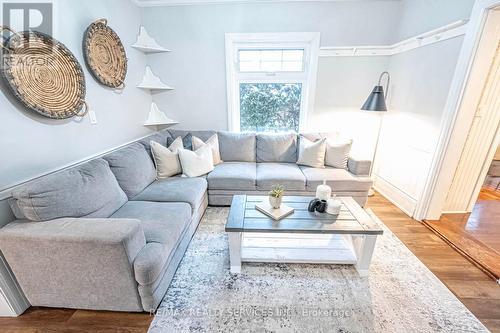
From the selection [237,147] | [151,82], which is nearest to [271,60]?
[237,147]

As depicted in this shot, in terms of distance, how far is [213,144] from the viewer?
287 centimetres

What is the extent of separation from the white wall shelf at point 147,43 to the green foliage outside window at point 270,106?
49.2 inches

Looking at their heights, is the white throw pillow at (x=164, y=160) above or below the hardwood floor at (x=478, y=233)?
above

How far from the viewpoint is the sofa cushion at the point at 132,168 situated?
6.41 ft

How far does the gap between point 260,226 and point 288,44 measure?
2.65m

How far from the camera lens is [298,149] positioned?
3002mm

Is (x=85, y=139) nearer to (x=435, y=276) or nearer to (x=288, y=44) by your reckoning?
(x=288, y=44)

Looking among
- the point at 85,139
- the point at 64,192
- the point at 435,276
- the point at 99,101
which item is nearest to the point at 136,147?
the point at 85,139

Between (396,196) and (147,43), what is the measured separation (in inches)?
154

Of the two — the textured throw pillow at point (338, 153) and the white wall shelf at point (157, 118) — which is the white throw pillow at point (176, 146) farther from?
the textured throw pillow at point (338, 153)

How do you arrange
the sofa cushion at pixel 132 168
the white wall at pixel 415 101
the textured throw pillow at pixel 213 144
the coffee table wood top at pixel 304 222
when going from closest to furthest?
the coffee table wood top at pixel 304 222, the sofa cushion at pixel 132 168, the white wall at pixel 415 101, the textured throw pillow at pixel 213 144

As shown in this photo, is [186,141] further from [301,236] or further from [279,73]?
[301,236]

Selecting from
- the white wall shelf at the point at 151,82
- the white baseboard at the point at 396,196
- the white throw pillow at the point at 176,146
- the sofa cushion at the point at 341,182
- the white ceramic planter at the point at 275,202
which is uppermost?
the white wall shelf at the point at 151,82

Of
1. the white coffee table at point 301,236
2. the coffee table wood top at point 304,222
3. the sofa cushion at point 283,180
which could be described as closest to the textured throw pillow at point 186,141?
the sofa cushion at point 283,180
